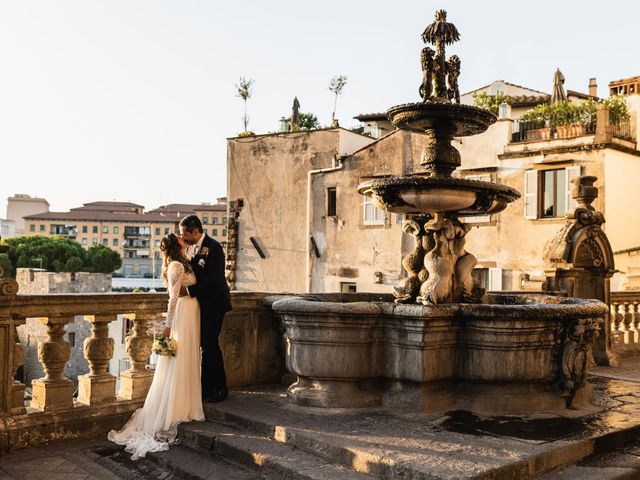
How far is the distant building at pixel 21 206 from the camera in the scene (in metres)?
122

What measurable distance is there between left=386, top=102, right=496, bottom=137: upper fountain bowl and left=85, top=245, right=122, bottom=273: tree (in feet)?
260

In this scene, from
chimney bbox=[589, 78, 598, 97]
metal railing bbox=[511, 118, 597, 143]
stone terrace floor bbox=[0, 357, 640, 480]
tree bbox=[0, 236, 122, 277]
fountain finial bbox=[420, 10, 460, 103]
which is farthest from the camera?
tree bbox=[0, 236, 122, 277]

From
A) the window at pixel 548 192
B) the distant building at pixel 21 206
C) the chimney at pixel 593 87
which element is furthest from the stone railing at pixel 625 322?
the distant building at pixel 21 206

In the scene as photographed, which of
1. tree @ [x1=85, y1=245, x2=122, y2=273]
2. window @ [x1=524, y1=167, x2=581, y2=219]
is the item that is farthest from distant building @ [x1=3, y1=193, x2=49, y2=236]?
window @ [x1=524, y1=167, x2=581, y2=219]

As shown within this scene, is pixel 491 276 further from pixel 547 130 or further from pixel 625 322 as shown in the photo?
pixel 625 322

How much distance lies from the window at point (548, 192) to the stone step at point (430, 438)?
19.0 meters

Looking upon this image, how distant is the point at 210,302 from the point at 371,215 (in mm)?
22946

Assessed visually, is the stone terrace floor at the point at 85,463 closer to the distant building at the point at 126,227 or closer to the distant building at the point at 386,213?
the distant building at the point at 386,213

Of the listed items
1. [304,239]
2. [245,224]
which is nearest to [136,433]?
[304,239]

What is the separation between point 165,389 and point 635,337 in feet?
31.3

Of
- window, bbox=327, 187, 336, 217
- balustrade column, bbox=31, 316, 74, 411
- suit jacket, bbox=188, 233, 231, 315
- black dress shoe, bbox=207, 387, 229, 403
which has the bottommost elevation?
black dress shoe, bbox=207, 387, 229, 403

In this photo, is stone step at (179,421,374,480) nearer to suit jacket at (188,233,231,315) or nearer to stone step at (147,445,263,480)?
stone step at (147,445,263,480)

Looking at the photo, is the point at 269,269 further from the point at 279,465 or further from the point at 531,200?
the point at 279,465

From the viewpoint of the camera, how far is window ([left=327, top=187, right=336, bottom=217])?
30353 mm
